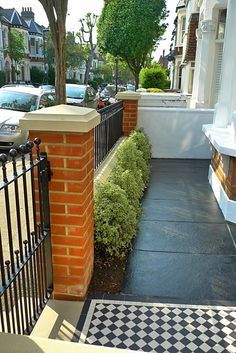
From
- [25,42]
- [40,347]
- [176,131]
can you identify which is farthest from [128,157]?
[25,42]

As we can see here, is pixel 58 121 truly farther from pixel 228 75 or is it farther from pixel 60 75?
pixel 60 75

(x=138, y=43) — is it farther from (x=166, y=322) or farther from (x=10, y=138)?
(x=166, y=322)

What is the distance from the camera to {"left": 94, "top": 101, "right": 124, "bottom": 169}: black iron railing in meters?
4.62

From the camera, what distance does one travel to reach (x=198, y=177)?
251 inches

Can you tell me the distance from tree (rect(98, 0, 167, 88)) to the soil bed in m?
20.6

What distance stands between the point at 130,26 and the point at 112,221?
2058cm

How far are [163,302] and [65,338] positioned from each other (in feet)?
2.85

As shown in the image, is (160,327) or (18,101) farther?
(18,101)

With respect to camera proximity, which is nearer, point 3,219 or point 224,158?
point 3,219

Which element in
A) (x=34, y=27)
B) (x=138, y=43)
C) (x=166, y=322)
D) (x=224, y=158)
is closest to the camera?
(x=166, y=322)

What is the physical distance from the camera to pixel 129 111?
7414 mm

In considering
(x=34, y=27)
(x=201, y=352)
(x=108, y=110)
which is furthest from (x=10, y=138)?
(x=34, y=27)

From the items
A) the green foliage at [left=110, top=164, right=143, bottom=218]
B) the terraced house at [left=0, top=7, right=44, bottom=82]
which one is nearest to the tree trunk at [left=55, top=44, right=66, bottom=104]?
the green foliage at [left=110, top=164, right=143, bottom=218]

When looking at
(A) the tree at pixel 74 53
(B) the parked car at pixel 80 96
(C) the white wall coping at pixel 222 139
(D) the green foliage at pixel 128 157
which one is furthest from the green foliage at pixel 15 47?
(C) the white wall coping at pixel 222 139
